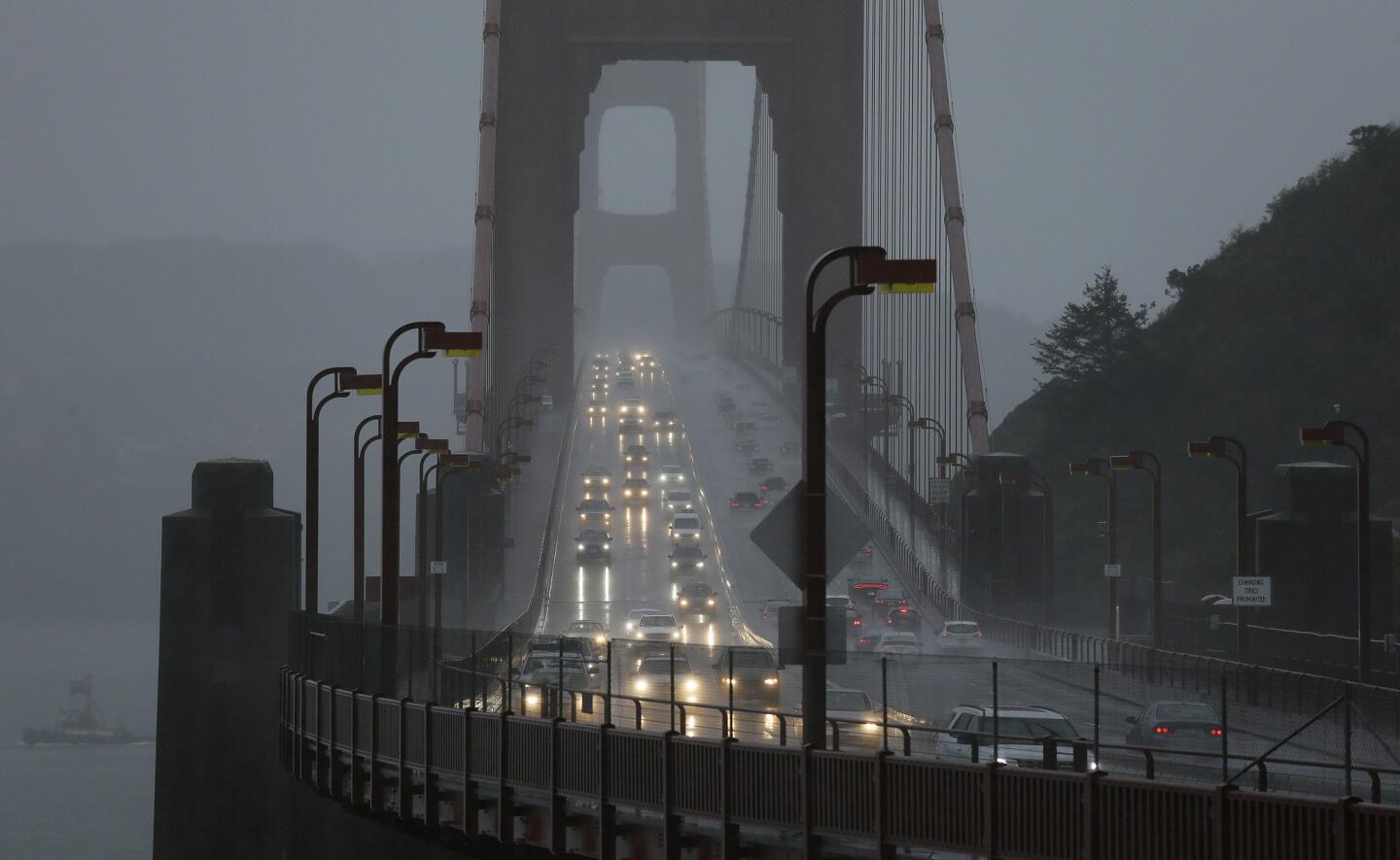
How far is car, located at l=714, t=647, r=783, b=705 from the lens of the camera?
2216 centimetres

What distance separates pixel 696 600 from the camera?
245 ft

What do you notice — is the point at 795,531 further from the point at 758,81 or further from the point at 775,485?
the point at 758,81

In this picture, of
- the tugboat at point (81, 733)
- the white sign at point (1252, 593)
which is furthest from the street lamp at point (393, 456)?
the tugboat at point (81, 733)

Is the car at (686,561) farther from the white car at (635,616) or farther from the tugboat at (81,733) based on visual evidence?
the tugboat at (81,733)

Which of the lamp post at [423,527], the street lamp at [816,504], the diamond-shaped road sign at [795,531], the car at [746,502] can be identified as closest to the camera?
the street lamp at [816,504]

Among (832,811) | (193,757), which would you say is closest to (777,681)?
(832,811)

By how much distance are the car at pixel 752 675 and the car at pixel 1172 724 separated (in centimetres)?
407

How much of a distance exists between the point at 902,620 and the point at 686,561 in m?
19.5

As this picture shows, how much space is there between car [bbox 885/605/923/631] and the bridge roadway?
56 cm

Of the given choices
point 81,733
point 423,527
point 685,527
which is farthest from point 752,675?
point 81,733

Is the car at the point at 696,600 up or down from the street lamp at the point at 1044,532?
down

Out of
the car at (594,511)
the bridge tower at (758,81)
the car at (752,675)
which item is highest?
the bridge tower at (758,81)

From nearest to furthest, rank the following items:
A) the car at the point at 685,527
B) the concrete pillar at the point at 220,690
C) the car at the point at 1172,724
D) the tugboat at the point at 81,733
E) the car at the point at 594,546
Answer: the car at the point at 1172,724
the concrete pillar at the point at 220,690
the car at the point at 594,546
the car at the point at 685,527
the tugboat at the point at 81,733

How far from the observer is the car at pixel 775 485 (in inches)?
4456
